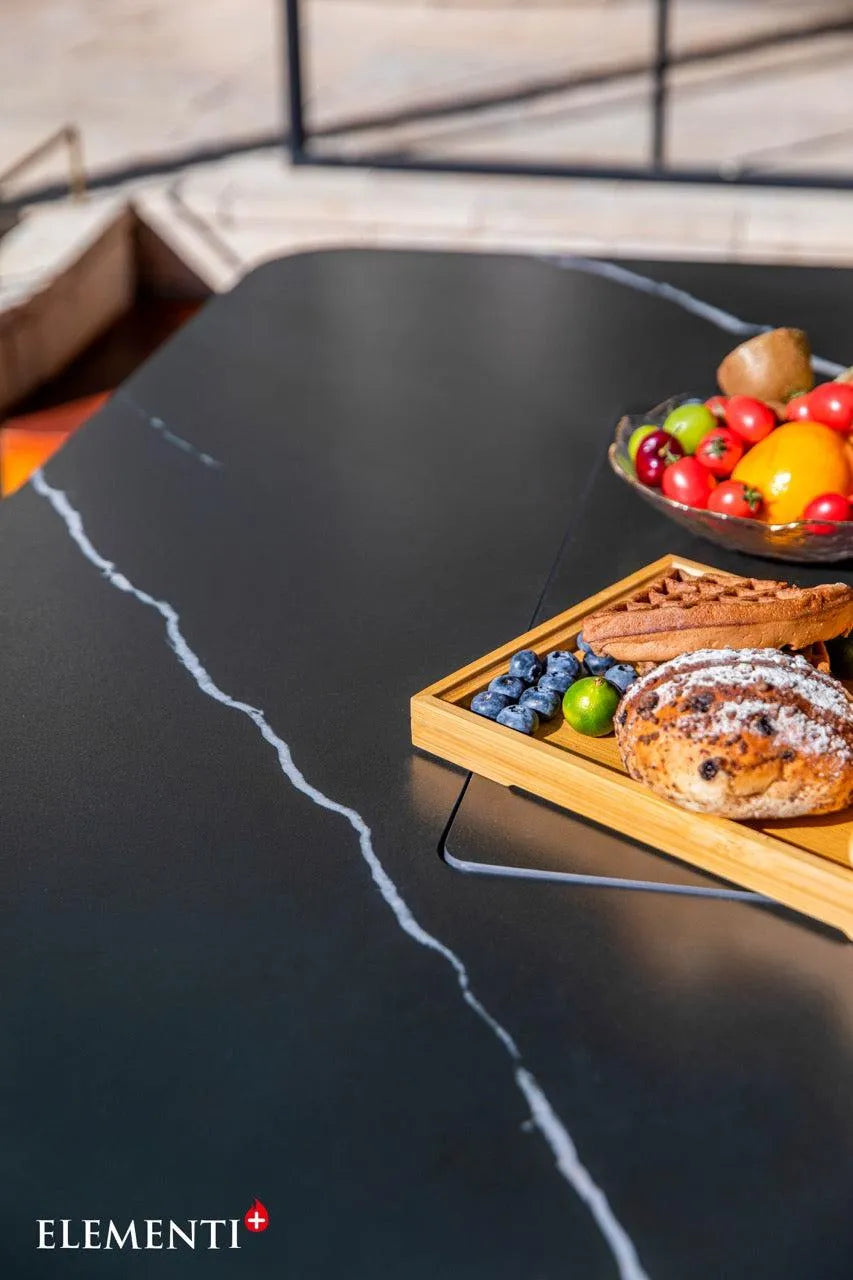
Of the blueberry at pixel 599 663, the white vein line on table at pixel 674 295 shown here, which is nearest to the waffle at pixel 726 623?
the blueberry at pixel 599 663

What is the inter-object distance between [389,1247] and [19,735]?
47 cm

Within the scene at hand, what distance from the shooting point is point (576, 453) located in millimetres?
1373

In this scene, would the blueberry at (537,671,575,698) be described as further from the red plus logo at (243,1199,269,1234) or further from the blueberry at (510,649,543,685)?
the red plus logo at (243,1199,269,1234)

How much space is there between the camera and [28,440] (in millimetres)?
2342

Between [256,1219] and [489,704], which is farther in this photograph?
[489,704]

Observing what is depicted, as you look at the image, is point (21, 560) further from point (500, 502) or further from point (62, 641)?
point (500, 502)

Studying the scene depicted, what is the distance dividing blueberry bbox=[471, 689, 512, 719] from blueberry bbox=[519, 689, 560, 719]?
11 millimetres

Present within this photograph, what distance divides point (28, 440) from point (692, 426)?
4.69 ft

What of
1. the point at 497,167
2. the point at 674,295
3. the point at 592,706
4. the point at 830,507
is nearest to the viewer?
the point at 592,706

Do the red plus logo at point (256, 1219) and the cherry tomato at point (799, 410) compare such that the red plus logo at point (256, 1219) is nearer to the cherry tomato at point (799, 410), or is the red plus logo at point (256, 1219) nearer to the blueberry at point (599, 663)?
the blueberry at point (599, 663)

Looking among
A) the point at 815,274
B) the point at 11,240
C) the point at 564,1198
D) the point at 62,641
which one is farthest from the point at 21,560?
the point at 11,240

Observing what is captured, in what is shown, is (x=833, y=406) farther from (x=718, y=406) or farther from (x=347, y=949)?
(x=347, y=949)

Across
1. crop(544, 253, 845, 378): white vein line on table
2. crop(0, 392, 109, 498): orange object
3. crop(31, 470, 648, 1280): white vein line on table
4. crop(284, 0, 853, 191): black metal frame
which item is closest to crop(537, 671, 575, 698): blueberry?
crop(31, 470, 648, 1280): white vein line on table
